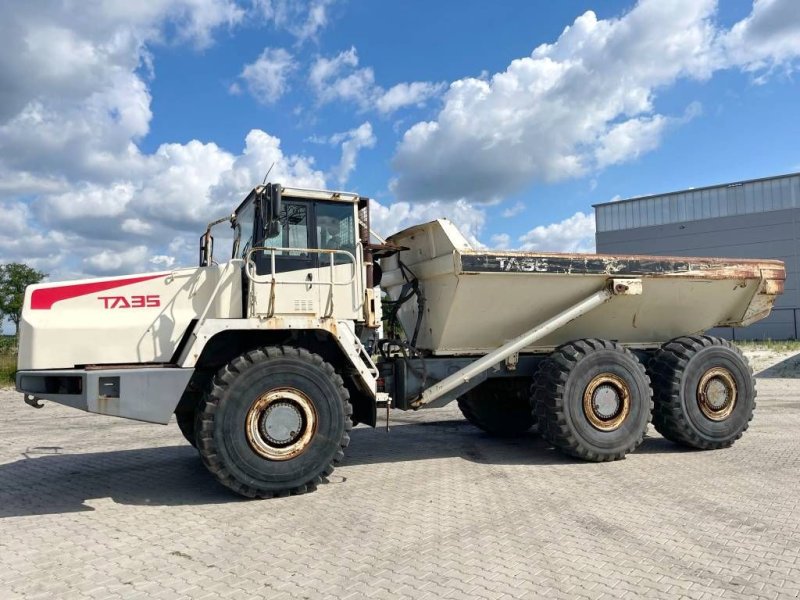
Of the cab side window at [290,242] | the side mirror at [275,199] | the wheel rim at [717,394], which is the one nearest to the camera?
the side mirror at [275,199]

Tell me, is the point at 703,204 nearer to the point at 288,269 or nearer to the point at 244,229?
the point at 244,229

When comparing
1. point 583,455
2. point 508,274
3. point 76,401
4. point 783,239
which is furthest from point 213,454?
point 783,239

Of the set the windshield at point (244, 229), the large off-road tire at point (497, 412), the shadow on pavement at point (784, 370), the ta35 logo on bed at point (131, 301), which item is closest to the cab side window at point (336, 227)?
the windshield at point (244, 229)

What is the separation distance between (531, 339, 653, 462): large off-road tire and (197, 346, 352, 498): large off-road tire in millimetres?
2348

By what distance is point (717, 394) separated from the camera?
7.59 m

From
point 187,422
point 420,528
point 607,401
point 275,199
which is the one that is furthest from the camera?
point 607,401

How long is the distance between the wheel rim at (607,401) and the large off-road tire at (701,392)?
0.73 metres

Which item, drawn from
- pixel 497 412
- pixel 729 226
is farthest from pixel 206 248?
pixel 729 226

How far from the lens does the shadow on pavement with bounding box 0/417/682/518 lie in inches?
225

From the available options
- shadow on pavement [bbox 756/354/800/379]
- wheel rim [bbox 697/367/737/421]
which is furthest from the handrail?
shadow on pavement [bbox 756/354/800/379]

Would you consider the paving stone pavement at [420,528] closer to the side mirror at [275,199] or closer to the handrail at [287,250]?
the handrail at [287,250]

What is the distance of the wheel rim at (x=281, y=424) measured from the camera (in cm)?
549

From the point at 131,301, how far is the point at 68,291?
518 millimetres

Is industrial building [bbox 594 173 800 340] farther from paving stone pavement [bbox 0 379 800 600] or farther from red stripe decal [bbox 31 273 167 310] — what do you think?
red stripe decal [bbox 31 273 167 310]
